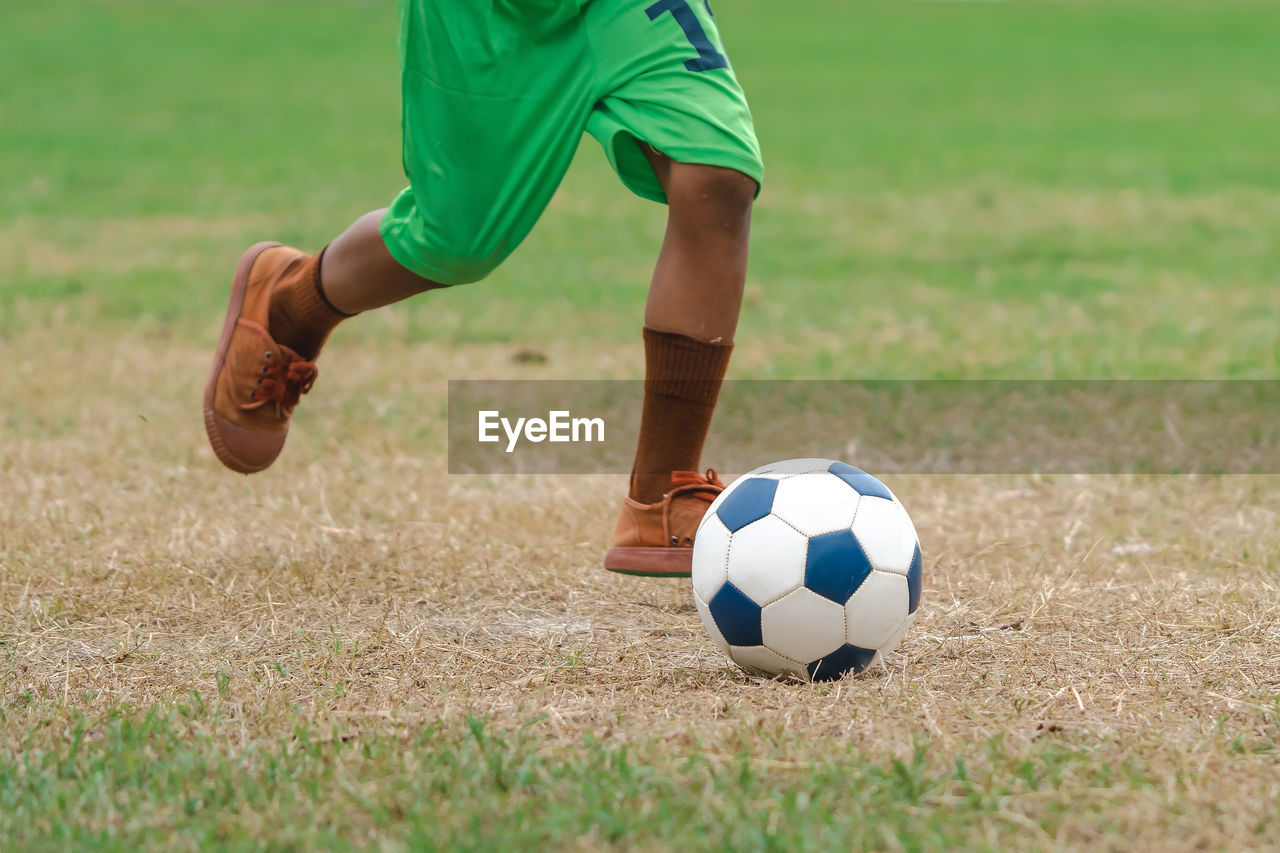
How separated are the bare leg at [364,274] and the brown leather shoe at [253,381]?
0.17 metres

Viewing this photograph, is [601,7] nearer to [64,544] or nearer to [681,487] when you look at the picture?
[681,487]

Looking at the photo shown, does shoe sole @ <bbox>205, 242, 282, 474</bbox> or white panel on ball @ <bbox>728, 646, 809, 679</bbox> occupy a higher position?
shoe sole @ <bbox>205, 242, 282, 474</bbox>

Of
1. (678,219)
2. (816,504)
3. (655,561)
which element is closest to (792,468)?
(816,504)

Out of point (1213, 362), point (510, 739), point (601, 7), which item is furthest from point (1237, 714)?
point (1213, 362)

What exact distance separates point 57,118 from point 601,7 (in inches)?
571

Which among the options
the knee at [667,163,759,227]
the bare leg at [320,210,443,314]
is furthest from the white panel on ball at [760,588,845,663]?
the bare leg at [320,210,443,314]

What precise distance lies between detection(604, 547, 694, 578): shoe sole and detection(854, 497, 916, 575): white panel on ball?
0.58 metres

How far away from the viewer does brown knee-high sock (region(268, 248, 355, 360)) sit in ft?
13.4

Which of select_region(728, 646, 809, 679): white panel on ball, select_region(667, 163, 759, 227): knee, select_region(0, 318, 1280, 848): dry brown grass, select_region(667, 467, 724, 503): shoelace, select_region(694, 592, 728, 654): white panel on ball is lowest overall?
select_region(0, 318, 1280, 848): dry brown grass

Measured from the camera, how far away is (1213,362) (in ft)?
20.4

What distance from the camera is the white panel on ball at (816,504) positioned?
9.80 ft

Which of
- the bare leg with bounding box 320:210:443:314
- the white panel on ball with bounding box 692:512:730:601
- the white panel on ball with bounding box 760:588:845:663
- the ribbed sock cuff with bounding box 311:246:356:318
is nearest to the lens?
the white panel on ball with bounding box 760:588:845:663

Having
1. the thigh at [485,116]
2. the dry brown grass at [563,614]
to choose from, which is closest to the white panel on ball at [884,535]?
the dry brown grass at [563,614]

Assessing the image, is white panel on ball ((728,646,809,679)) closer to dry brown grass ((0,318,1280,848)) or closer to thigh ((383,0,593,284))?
dry brown grass ((0,318,1280,848))
